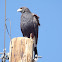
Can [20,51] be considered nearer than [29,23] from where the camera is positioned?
Yes

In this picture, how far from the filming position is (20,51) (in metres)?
3.00

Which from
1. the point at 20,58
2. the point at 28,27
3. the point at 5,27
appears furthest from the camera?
the point at 28,27

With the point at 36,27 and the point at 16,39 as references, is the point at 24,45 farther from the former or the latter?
the point at 36,27

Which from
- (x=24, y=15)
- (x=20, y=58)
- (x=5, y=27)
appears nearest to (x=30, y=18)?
(x=24, y=15)

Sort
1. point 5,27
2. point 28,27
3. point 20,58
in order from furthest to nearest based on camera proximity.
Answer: point 28,27 < point 5,27 < point 20,58

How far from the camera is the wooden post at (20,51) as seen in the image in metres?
2.97

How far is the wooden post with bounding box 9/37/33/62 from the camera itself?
2975 millimetres

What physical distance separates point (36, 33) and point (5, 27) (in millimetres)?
3168

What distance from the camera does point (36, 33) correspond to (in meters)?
6.43

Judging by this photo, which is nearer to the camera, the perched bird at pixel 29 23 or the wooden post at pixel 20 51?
the wooden post at pixel 20 51

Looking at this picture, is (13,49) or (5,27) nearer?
(13,49)

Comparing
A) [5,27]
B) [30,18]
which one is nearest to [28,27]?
[30,18]

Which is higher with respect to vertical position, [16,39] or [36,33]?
[16,39]

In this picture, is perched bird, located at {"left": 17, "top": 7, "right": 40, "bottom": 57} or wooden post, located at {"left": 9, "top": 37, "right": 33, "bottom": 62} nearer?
wooden post, located at {"left": 9, "top": 37, "right": 33, "bottom": 62}
